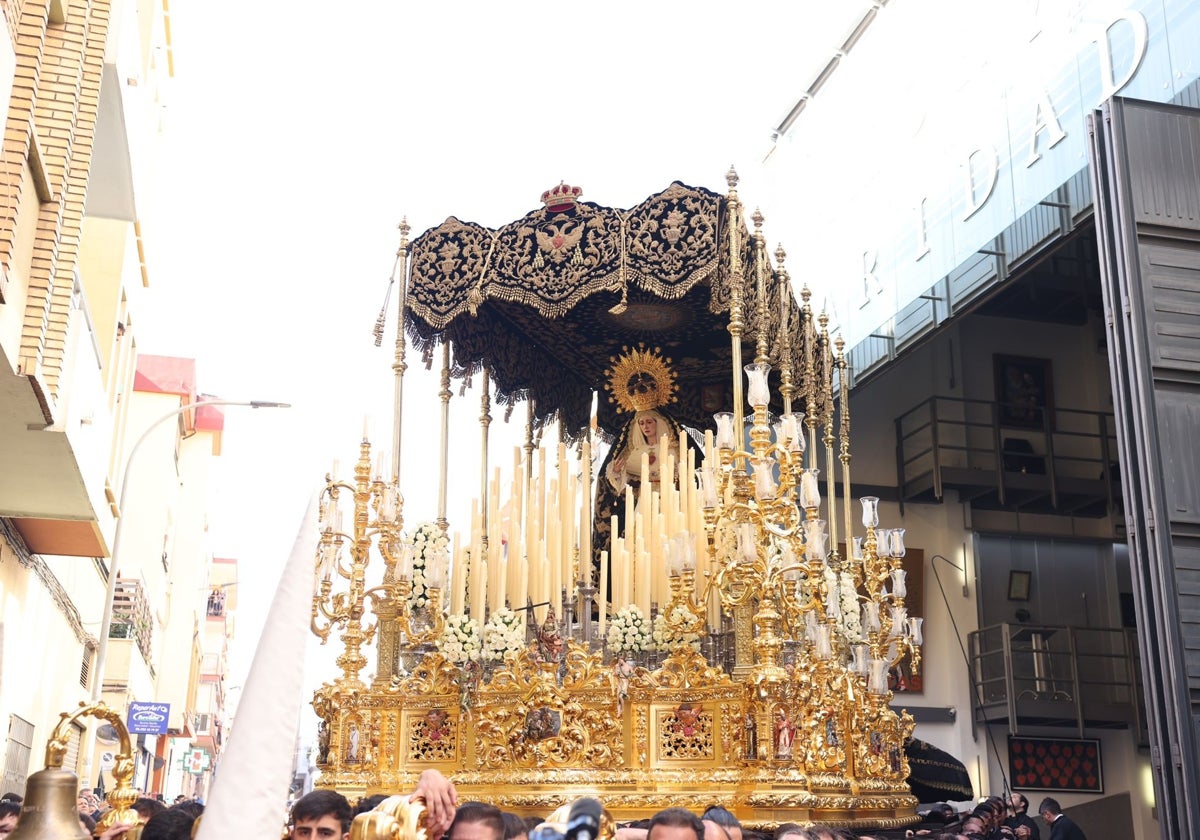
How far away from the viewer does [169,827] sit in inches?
158

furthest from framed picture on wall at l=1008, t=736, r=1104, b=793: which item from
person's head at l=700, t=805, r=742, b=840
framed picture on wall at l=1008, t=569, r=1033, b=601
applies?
person's head at l=700, t=805, r=742, b=840

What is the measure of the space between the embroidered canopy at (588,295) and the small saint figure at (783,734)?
314 cm

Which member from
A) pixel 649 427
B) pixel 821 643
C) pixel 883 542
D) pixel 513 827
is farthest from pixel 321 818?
pixel 649 427

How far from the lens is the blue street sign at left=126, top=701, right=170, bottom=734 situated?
16984 millimetres

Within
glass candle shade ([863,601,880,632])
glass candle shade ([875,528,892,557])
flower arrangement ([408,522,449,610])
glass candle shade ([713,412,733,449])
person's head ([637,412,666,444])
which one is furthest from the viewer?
person's head ([637,412,666,444])

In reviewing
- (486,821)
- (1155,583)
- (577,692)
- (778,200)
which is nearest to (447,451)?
(577,692)

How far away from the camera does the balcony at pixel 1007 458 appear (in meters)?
17.2

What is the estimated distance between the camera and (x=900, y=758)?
34.4 feet

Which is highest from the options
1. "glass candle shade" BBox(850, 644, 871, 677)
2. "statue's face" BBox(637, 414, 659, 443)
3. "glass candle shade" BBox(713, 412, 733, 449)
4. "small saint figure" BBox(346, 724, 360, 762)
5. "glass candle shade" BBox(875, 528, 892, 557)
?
"statue's face" BBox(637, 414, 659, 443)

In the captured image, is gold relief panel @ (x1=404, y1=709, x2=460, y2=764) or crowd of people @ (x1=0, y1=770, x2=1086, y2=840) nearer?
crowd of people @ (x1=0, y1=770, x2=1086, y2=840)

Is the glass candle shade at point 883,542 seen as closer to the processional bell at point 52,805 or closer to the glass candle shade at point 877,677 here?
the glass candle shade at point 877,677

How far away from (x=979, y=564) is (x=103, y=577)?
1333 centimetres

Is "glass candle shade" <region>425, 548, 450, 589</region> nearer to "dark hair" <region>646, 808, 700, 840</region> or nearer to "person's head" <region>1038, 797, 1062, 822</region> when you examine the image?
"dark hair" <region>646, 808, 700, 840</region>

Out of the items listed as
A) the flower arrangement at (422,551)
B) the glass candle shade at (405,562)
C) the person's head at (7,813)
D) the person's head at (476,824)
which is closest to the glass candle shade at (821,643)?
the flower arrangement at (422,551)
